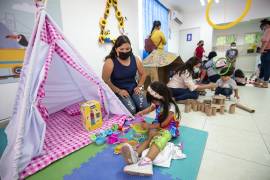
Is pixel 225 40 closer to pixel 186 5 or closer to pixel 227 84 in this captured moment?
pixel 186 5

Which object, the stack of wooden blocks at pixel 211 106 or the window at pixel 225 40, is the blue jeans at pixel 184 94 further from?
the window at pixel 225 40

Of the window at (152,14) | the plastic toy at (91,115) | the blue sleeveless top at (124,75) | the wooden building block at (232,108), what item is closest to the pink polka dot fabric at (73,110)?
the plastic toy at (91,115)

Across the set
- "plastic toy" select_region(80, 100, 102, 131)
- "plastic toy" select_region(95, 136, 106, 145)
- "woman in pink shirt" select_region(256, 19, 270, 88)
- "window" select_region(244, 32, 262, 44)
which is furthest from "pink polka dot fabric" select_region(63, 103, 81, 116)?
"window" select_region(244, 32, 262, 44)

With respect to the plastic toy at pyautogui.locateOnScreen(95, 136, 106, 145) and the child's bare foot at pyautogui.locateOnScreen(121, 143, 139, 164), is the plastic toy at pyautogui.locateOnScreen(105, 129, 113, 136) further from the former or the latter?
the child's bare foot at pyautogui.locateOnScreen(121, 143, 139, 164)

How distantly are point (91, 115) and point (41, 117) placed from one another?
411mm

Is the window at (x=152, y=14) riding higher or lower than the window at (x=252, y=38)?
higher

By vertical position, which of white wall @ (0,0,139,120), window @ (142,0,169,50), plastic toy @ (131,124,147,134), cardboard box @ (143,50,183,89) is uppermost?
window @ (142,0,169,50)

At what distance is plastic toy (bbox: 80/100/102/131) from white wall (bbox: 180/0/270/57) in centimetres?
531

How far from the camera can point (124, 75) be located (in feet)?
5.65

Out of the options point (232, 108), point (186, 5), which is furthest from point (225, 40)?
point (232, 108)

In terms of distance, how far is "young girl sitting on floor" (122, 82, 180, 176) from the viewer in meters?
0.86

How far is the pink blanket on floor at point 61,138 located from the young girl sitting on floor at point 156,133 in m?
0.43

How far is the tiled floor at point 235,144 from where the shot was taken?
88 centimetres

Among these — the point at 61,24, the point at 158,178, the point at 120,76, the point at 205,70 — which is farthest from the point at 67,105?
the point at 205,70
